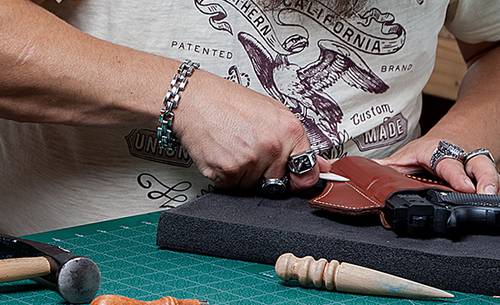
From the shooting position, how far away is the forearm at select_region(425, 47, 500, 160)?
1.56m

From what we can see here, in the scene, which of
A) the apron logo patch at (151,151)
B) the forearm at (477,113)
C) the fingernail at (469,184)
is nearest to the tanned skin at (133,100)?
the fingernail at (469,184)

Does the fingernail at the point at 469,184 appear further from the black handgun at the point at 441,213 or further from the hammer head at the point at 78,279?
the hammer head at the point at 78,279

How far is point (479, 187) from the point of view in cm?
132

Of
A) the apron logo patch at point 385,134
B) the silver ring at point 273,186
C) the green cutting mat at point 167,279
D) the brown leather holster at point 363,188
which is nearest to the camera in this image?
the green cutting mat at point 167,279

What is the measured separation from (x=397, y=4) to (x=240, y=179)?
Result: 402mm

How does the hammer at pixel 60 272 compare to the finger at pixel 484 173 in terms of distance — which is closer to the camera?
the hammer at pixel 60 272

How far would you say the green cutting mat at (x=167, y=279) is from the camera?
1.03 m

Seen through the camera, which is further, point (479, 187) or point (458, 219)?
point (479, 187)

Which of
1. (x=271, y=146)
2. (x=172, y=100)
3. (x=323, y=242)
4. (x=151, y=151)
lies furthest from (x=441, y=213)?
(x=151, y=151)

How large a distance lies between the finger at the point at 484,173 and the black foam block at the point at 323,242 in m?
0.18

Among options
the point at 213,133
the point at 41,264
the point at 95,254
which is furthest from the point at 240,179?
the point at 41,264

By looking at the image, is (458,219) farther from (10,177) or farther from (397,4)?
(10,177)

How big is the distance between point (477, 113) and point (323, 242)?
0.60m

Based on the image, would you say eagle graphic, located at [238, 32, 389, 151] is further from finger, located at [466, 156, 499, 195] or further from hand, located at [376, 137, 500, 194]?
finger, located at [466, 156, 499, 195]
